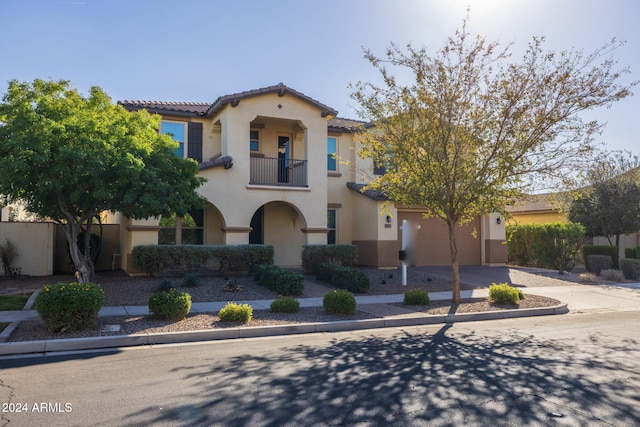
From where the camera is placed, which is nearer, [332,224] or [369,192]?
[369,192]

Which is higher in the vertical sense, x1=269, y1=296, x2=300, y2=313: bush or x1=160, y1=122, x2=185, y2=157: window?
x1=160, y1=122, x2=185, y2=157: window

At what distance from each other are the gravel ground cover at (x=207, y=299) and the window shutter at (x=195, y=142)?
5.22 meters

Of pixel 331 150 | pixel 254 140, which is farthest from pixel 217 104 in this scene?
pixel 331 150

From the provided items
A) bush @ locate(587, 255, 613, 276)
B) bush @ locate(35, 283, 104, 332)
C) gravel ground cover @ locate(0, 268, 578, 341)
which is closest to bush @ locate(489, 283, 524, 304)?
A: gravel ground cover @ locate(0, 268, 578, 341)

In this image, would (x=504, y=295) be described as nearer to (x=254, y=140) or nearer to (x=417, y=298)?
(x=417, y=298)

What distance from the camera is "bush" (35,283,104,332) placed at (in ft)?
27.7

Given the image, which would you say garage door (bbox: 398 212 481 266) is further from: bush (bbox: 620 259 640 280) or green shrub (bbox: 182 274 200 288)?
green shrub (bbox: 182 274 200 288)

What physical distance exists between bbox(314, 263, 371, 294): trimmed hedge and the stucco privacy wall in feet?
29.9

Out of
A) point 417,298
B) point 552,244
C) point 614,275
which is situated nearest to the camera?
point 417,298

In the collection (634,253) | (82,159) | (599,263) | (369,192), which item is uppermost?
(369,192)

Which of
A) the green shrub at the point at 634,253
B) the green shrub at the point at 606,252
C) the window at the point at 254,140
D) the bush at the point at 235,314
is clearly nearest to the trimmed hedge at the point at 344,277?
the bush at the point at 235,314

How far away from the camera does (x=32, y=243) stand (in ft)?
54.0

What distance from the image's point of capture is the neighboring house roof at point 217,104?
17.8m

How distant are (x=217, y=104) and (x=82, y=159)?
28.7 feet
